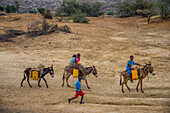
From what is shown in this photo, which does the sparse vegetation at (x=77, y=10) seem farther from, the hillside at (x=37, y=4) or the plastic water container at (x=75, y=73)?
the plastic water container at (x=75, y=73)

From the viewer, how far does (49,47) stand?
1753 centimetres

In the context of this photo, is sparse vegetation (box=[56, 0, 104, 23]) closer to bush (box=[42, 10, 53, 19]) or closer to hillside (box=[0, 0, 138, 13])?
bush (box=[42, 10, 53, 19])

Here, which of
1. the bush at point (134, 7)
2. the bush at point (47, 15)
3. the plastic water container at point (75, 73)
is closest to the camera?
the plastic water container at point (75, 73)

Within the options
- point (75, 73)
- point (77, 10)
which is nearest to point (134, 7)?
point (77, 10)

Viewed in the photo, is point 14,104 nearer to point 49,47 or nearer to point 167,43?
point 49,47

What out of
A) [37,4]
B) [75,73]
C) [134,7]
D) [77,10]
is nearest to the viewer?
[75,73]

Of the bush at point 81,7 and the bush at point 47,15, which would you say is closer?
the bush at point 47,15

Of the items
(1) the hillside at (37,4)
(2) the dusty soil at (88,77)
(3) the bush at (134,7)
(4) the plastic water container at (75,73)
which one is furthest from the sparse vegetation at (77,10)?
(4) the plastic water container at (75,73)

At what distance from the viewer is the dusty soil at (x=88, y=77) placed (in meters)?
6.88

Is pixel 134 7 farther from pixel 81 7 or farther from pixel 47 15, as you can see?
pixel 47 15

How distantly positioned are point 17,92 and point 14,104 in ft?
4.52

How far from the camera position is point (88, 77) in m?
11.2

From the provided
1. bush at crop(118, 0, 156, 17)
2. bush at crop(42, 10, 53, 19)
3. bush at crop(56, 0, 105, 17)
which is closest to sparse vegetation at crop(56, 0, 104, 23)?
bush at crop(56, 0, 105, 17)

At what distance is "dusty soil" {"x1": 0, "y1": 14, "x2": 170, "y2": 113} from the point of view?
271 inches
